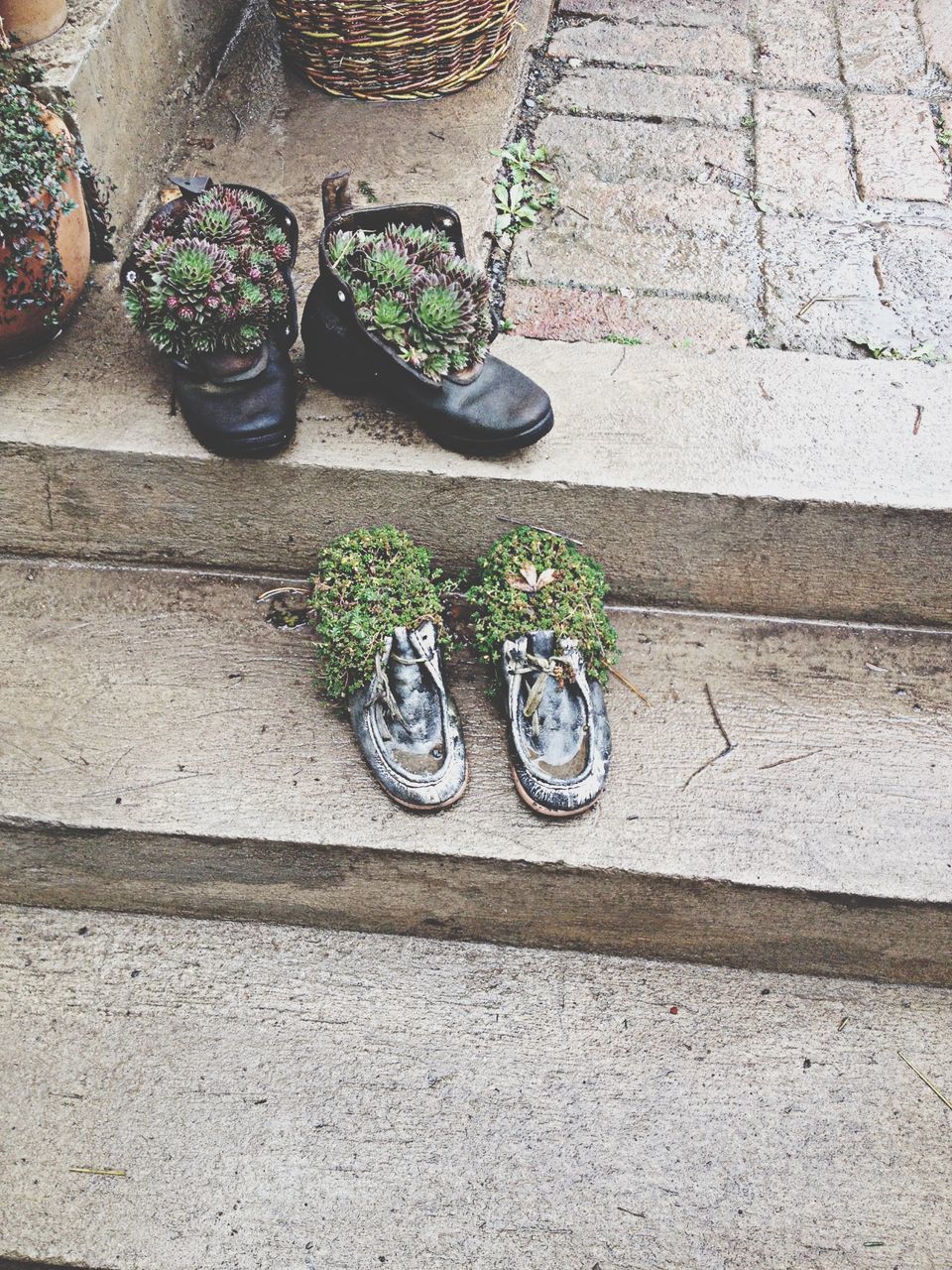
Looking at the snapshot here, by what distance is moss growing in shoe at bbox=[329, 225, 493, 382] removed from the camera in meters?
2.00

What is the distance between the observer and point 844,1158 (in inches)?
73.2

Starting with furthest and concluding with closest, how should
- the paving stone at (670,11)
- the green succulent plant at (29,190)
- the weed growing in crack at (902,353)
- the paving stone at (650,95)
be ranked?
1. the paving stone at (670,11)
2. the paving stone at (650,95)
3. the weed growing in crack at (902,353)
4. the green succulent plant at (29,190)

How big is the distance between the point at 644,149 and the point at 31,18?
1602 millimetres

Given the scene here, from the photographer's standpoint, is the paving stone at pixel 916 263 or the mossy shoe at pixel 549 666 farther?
the paving stone at pixel 916 263

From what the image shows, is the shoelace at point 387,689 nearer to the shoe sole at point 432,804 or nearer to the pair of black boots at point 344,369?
the shoe sole at point 432,804

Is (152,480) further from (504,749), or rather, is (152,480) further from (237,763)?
(504,749)

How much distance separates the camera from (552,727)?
6.58 ft

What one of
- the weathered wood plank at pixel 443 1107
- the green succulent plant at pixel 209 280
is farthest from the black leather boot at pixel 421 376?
the weathered wood plank at pixel 443 1107

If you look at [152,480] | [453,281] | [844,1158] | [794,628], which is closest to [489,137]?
[453,281]

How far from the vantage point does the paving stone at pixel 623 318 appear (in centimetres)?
241

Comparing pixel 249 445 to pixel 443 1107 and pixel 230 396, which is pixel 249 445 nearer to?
pixel 230 396

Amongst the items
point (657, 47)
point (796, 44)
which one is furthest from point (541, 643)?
point (796, 44)

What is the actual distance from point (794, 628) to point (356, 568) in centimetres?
102

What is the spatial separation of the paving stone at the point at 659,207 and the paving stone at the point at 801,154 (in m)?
0.13
